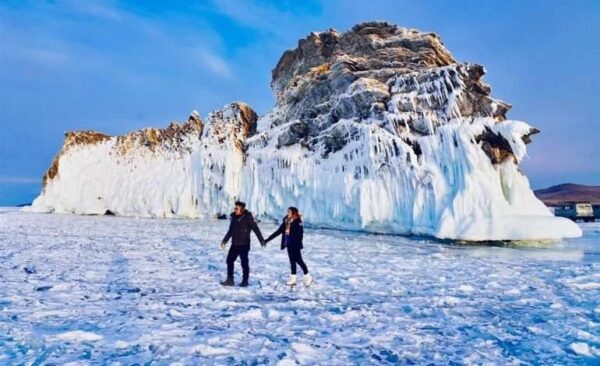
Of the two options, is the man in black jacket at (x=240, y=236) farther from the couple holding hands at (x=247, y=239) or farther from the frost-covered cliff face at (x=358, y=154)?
the frost-covered cliff face at (x=358, y=154)

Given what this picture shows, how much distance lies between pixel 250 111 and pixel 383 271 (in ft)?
113

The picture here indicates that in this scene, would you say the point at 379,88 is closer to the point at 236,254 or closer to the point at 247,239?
the point at 247,239

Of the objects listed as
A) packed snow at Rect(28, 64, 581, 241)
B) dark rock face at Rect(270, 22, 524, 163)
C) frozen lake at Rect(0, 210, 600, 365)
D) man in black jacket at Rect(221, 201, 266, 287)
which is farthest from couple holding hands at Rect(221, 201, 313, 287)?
dark rock face at Rect(270, 22, 524, 163)

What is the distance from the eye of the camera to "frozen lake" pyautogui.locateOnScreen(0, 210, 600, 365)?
585 centimetres

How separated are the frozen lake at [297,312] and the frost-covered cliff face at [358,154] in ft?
27.3

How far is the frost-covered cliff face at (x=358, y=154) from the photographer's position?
72.9ft

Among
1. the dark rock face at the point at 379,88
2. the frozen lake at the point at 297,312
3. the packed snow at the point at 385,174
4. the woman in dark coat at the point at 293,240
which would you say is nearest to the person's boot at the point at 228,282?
the frozen lake at the point at 297,312

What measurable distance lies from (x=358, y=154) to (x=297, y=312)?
20.5 m

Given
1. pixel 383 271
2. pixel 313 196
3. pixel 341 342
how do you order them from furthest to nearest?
pixel 313 196, pixel 383 271, pixel 341 342

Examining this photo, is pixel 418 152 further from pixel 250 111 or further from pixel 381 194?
pixel 250 111

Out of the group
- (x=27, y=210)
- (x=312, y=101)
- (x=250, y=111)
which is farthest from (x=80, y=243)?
(x=27, y=210)

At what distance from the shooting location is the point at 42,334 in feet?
20.9

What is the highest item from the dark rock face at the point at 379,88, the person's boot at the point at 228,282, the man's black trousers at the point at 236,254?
the dark rock face at the point at 379,88

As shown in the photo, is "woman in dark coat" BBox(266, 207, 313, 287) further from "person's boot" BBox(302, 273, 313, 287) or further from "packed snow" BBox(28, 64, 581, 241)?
"packed snow" BBox(28, 64, 581, 241)
